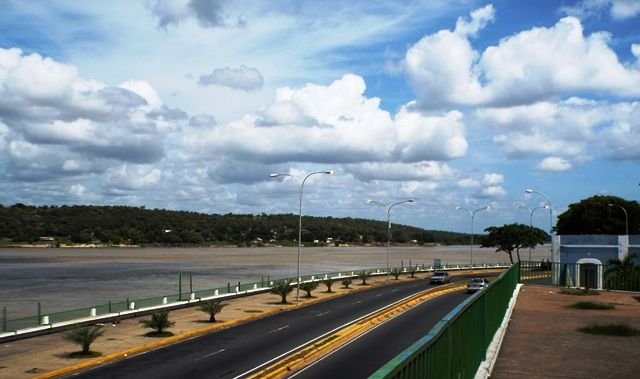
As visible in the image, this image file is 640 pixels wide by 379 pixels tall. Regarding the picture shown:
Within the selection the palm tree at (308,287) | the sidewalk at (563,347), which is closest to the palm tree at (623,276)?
the sidewalk at (563,347)

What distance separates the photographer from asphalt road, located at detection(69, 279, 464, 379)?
75.6 feet

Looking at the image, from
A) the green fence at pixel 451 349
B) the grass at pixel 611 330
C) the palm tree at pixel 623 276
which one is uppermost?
the green fence at pixel 451 349

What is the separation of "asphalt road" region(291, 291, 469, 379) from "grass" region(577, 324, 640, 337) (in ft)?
23.4

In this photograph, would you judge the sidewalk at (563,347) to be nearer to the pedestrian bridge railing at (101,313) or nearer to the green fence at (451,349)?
the green fence at (451,349)

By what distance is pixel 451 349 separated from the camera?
9375 millimetres

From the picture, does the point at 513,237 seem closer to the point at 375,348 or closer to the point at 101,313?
the point at 101,313

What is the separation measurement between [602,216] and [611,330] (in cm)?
8689

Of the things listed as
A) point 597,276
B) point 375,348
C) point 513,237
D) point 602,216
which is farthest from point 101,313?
point 602,216

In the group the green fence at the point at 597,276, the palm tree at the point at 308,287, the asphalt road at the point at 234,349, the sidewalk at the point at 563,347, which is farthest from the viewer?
the palm tree at the point at 308,287

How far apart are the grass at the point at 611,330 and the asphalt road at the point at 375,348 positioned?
7131 mm

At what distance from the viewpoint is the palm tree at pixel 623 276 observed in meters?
49.2

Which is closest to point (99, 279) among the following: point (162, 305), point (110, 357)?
point (162, 305)

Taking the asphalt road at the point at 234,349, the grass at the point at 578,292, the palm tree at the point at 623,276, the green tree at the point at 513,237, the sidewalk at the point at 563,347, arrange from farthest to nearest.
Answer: the green tree at the point at 513,237 < the palm tree at the point at 623,276 < the grass at the point at 578,292 < the asphalt road at the point at 234,349 < the sidewalk at the point at 563,347

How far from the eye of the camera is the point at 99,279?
106438mm
